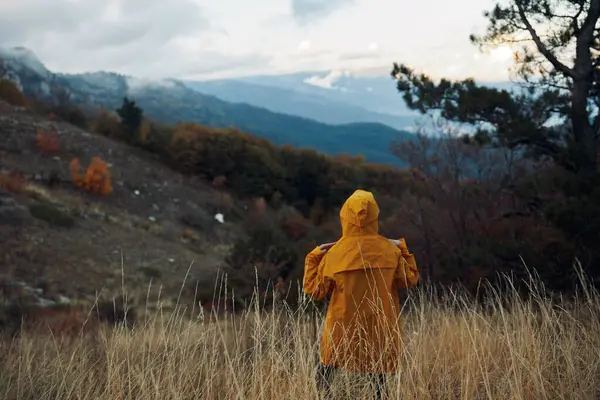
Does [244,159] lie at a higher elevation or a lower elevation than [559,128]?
lower

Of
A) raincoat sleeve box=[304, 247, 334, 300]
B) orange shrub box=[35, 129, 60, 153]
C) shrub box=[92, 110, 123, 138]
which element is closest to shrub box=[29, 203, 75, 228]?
orange shrub box=[35, 129, 60, 153]

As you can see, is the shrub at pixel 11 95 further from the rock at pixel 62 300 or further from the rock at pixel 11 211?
the rock at pixel 62 300

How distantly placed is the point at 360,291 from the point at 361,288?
0.06 feet

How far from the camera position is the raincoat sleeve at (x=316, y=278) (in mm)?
3119

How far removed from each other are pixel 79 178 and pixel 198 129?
15.7m

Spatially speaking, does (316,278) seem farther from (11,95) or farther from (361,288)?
(11,95)

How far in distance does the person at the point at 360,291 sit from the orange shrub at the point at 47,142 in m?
29.7

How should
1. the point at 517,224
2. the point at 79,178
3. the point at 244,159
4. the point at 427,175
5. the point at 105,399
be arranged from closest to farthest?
the point at 105,399 < the point at 517,224 < the point at 427,175 < the point at 79,178 < the point at 244,159

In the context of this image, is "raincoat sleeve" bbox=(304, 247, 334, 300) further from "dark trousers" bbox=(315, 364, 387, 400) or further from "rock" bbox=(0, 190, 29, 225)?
"rock" bbox=(0, 190, 29, 225)

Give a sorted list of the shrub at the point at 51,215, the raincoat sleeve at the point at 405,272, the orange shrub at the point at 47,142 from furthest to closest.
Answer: the orange shrub at the point at 47,142 < the shrub at the point at 51,215 < the raincoat sleeve at the point at 405,272

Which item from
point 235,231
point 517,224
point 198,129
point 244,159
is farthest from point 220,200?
point 517,224

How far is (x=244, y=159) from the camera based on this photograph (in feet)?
130

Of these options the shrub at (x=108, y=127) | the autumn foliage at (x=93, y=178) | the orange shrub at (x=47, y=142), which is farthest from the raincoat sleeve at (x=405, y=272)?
the shrub at (x=108, y=127)

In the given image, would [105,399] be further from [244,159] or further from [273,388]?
[244,159]
